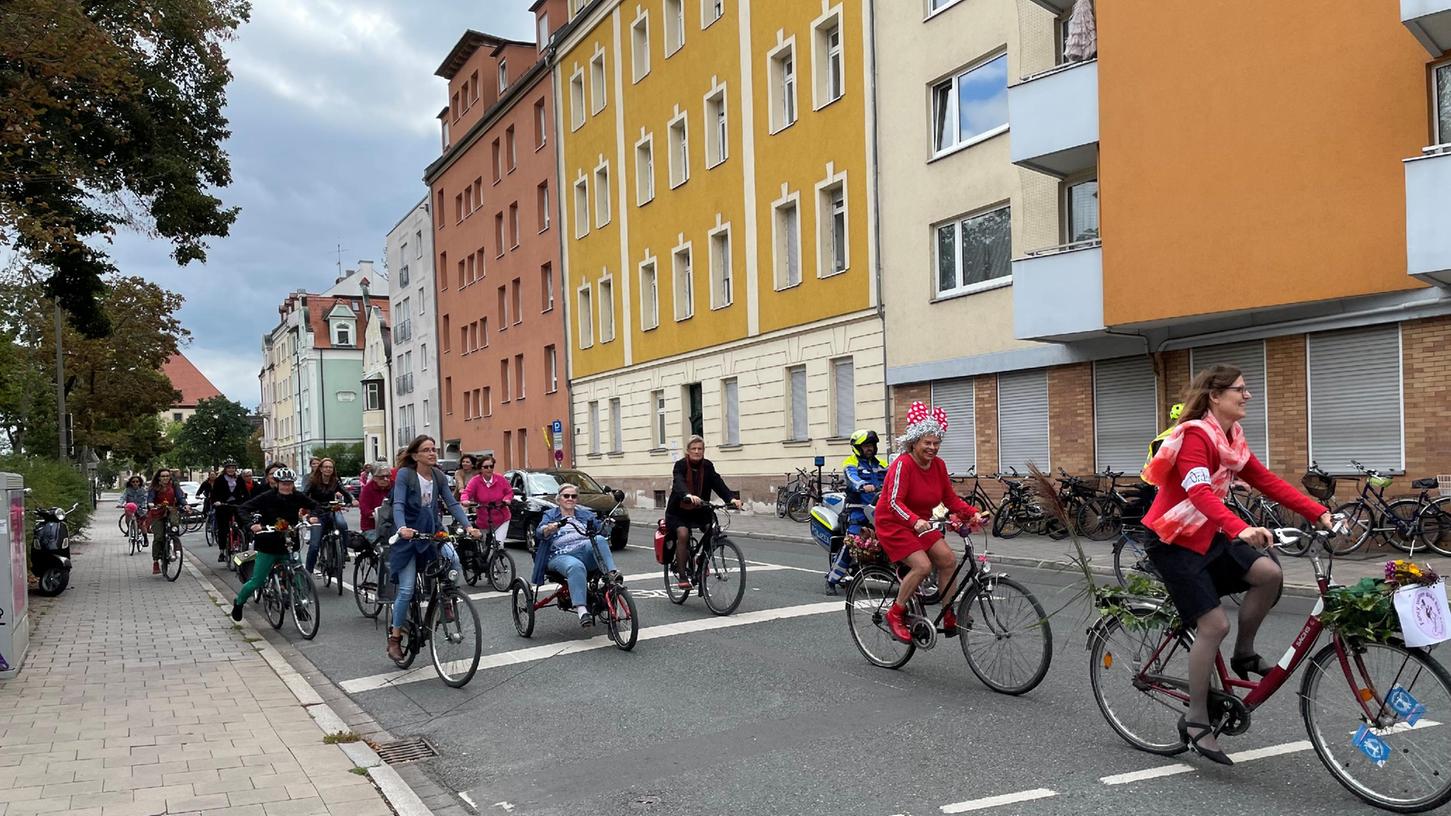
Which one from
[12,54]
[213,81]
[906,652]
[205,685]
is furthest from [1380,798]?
[213,81]

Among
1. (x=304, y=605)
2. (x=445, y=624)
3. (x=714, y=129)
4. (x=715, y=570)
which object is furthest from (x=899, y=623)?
(x=714, y=129)

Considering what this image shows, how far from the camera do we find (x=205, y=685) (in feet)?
27.9

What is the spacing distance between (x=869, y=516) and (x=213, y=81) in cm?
1409

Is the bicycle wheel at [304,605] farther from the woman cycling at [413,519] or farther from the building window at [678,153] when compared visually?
the building window at [678,153]

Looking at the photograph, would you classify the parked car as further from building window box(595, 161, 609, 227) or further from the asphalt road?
building window box(595, 161, 609, 227)

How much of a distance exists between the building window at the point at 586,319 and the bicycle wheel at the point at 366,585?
2719 cm

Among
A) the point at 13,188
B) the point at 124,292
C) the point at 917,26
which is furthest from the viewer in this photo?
the point at 124,292

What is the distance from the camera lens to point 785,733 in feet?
21.0

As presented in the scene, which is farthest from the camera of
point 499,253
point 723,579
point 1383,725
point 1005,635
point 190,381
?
point 190,381

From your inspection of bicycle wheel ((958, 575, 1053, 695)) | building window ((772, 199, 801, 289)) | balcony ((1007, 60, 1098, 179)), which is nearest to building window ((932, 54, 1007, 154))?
balcony ((1007, 60, 1098, 179))

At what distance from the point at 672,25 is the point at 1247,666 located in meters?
31.1

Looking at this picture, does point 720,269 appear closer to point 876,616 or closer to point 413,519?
point 413,519

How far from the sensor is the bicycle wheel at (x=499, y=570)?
44.7 feet

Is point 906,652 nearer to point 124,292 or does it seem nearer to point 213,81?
point 213,81
